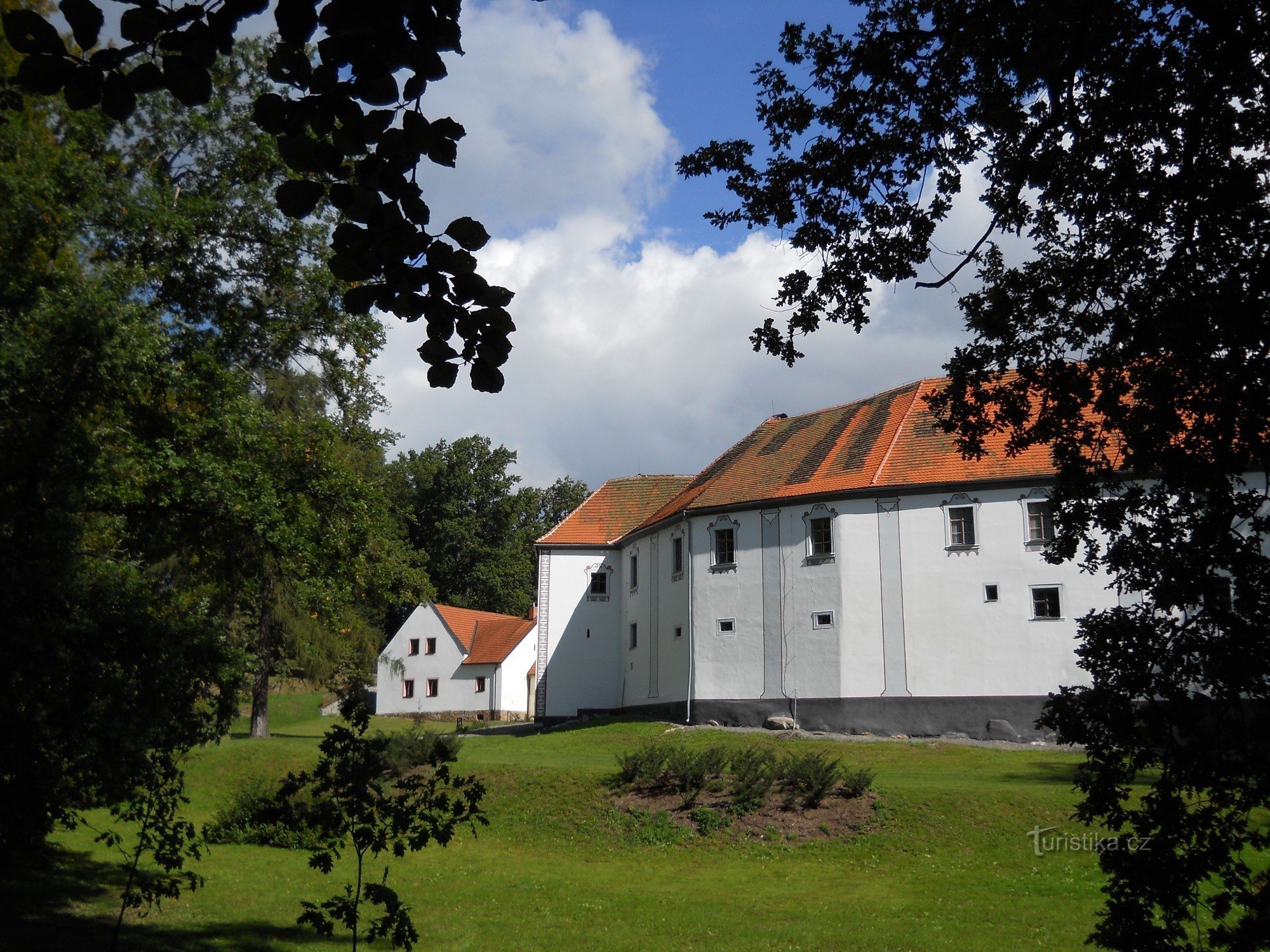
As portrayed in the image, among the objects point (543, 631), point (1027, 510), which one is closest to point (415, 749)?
point (1027, 510)

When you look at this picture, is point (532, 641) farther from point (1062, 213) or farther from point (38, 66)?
point (38, 66)

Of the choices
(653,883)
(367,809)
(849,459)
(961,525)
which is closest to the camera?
(367,809)

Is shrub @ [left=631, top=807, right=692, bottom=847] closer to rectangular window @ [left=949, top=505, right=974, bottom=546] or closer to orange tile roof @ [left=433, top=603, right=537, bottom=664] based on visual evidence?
rectangular window @ [left=949, top=505, right=974, bottom=546]

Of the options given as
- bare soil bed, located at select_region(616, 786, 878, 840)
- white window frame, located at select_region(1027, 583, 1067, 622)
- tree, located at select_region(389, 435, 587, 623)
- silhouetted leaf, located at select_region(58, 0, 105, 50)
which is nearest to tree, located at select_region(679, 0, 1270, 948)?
silhouetted leaf, located at select_region(58, 0, 105, 50)

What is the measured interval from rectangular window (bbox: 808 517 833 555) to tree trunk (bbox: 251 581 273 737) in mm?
16289

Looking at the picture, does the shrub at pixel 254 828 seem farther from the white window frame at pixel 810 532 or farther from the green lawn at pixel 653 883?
the white window frame at pixel 810 532

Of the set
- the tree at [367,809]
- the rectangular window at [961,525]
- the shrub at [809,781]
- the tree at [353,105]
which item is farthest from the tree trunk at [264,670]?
the tree at [353,105]

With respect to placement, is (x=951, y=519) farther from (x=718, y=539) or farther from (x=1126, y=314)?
(x=1126, y=314)

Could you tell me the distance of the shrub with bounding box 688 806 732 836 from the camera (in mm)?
18406

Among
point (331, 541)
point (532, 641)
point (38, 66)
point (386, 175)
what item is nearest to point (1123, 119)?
point (386, 175)

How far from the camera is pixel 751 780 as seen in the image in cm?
1941

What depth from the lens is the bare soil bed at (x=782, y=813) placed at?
59.1ft

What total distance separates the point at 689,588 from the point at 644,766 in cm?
1513

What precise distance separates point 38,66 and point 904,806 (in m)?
18.1
